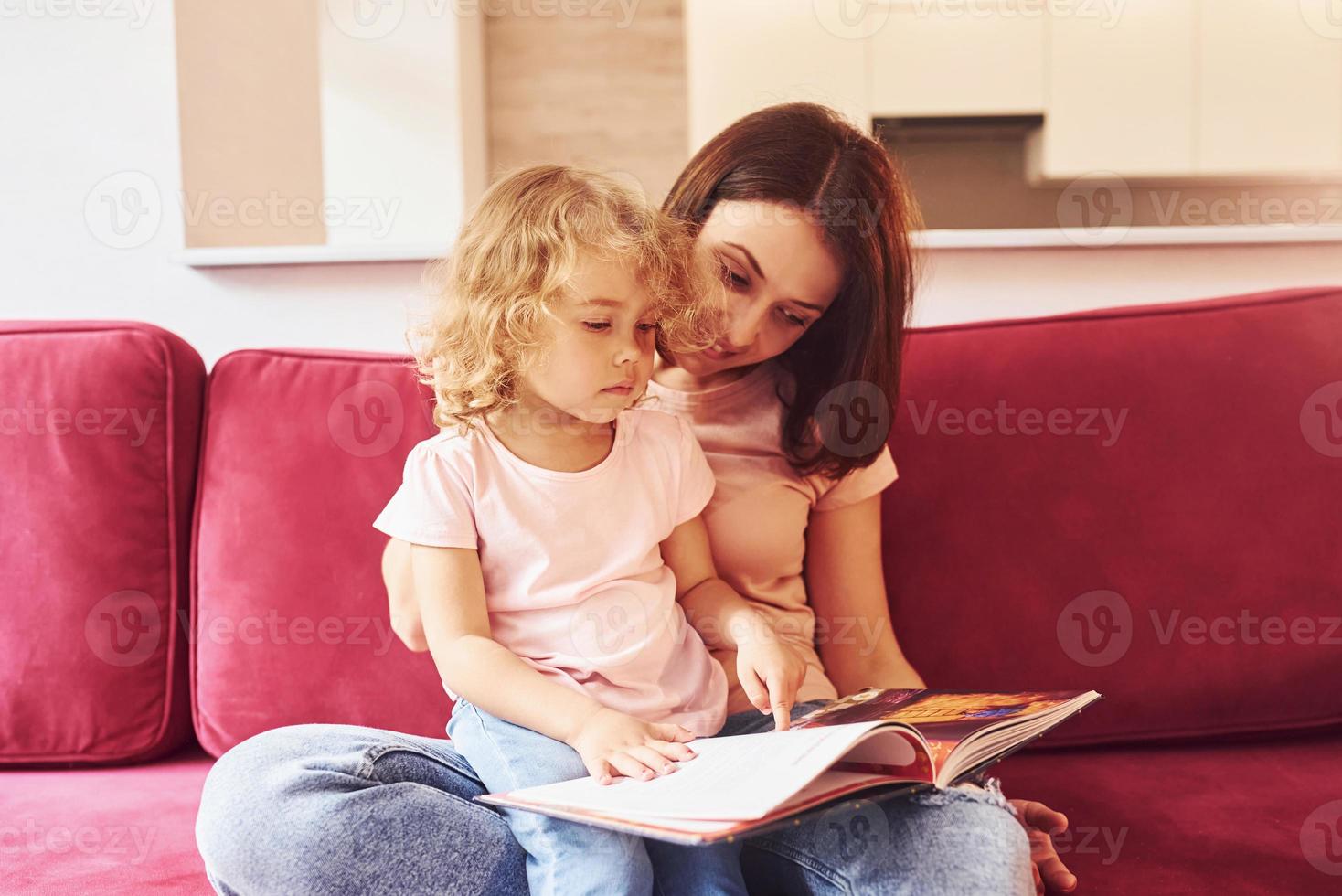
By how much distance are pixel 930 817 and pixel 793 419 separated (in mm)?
504

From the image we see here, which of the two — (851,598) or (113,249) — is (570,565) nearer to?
(851,598)

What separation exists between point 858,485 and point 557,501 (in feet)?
1.20

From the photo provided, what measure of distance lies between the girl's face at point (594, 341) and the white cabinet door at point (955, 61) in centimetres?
295

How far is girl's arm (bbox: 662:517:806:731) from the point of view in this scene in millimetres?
893

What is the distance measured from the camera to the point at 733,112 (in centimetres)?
356

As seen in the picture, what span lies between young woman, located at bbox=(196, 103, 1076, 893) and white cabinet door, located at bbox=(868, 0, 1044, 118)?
2.64 metres

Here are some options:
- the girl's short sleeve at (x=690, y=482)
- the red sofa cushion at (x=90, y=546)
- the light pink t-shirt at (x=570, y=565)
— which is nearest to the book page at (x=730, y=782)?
the light pink t-shirt at (x=570, y=565)

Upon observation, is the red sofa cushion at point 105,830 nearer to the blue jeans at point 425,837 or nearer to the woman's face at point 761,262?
the blue jeans at point 425,837

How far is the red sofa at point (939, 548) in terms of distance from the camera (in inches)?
47.3

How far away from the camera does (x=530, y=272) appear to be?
37.3 inches

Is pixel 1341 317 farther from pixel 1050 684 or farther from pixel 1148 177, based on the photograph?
pixel 1148 177

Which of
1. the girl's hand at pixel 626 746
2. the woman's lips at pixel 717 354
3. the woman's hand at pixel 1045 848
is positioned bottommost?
the woman's hand at pixel 1045 848


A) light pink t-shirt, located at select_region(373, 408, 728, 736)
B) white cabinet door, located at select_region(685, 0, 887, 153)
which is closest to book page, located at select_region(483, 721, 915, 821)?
light pink t-shirt, located at select_region(373, 408, 728, 736)

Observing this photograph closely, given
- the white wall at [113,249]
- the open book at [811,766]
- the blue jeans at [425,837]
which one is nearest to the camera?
the open book at [811,766]
